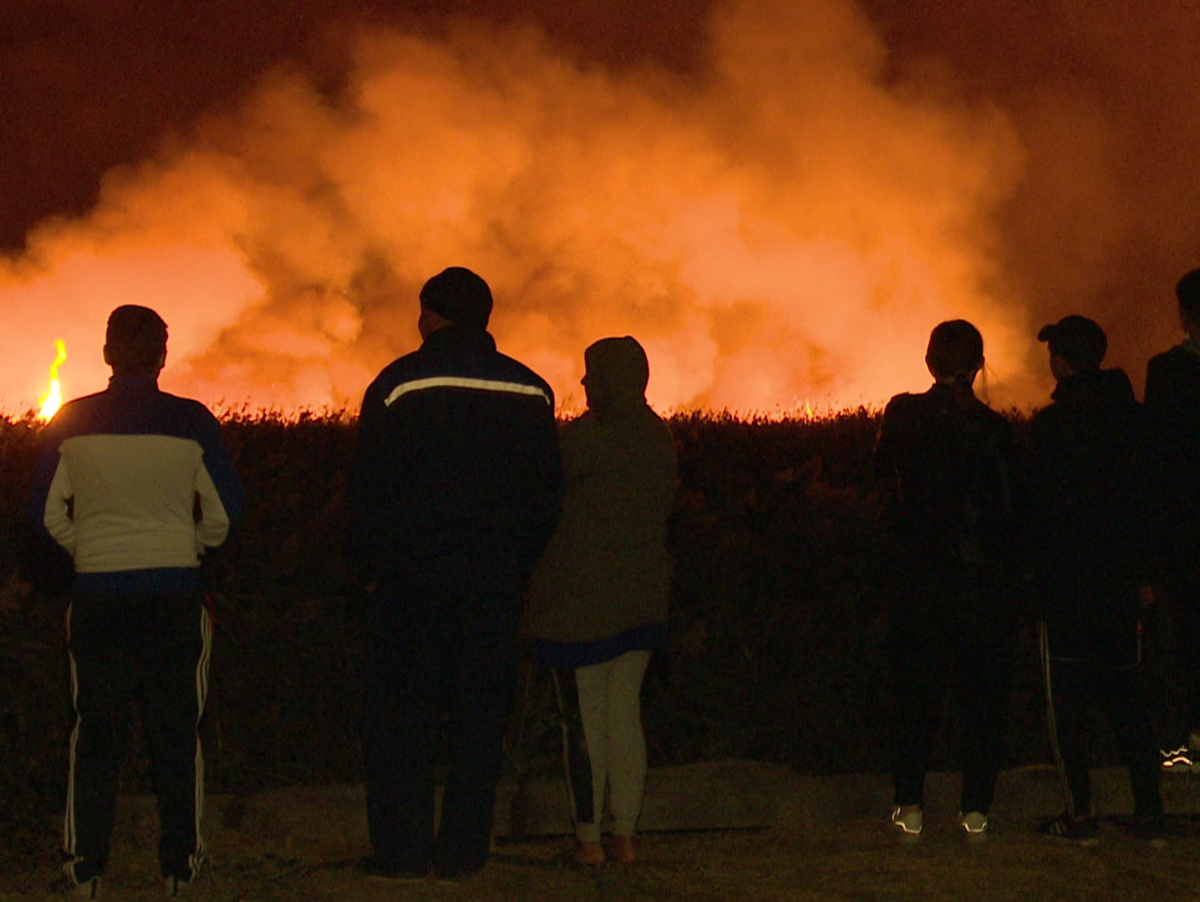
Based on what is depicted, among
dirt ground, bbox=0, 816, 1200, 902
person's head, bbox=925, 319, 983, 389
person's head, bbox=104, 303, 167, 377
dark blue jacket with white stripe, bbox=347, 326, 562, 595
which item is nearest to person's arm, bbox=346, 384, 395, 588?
dark blue jacket with white stripe, bbox=347, 326, 562, 595

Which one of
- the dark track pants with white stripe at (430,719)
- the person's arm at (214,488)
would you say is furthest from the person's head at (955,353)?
the person's arm at (214,488)

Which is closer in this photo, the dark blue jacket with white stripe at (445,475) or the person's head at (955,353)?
the dark blue jacket with white stripe at (445,475)

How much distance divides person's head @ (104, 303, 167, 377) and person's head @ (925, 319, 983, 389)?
265 centimetres

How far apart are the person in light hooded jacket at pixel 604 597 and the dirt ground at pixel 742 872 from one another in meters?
0.30

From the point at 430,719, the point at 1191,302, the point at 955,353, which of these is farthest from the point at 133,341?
the point at 1191,302

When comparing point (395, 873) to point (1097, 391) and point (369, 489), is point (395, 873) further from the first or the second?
point (1097, 391)

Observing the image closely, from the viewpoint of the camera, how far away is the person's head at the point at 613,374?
18.9 ft

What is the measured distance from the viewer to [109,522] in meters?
5.15

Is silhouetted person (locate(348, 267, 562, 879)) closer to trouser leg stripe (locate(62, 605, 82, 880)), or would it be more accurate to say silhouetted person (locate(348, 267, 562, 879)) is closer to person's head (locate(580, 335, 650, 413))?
person's head (locate(580, 335, 650, 413))

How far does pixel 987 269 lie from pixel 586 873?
11250 mm

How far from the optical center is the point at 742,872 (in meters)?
5.71

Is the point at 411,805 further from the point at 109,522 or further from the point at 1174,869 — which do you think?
the point at 1174,869

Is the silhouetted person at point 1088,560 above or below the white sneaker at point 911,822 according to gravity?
above

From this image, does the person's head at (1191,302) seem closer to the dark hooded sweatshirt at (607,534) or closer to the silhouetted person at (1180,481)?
the silhouetted person at (1180,481)
